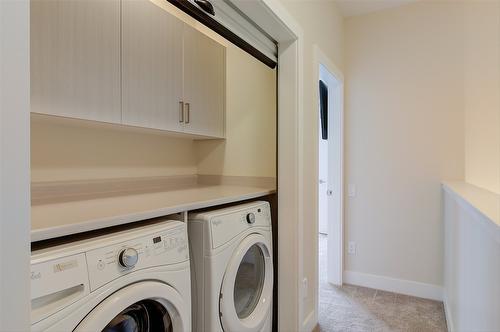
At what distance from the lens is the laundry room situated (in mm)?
914

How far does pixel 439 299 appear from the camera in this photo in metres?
2.61

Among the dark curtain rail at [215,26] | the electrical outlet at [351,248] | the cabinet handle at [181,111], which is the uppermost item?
the dark curtain rail at [215,26]

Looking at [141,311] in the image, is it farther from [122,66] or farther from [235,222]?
[122,66]

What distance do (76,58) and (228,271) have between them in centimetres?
121

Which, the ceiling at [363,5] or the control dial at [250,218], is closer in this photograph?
the control dial at [250,218]

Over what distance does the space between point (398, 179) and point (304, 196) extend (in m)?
1.27

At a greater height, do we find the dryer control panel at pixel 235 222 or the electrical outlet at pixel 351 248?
the dryer control panel at pixel 235 222

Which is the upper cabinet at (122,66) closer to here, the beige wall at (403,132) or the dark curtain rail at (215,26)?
the dark curtain rail at (215,26)

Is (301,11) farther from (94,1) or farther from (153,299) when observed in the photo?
(153,299)

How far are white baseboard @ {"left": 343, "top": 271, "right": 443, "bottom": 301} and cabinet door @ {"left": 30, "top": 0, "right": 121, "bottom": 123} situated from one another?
255cm

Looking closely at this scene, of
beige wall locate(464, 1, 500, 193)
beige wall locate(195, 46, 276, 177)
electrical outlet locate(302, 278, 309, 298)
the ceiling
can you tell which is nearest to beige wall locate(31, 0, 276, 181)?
beige wall locate(195, 46, 276, 177)

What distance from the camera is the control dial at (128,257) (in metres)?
0.96

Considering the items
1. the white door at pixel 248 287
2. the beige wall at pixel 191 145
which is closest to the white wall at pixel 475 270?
the white door at pixel 248 287

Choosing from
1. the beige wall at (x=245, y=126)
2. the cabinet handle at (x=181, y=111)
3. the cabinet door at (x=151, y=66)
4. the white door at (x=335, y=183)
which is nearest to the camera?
the cabinet door at (x=151, y=66)
